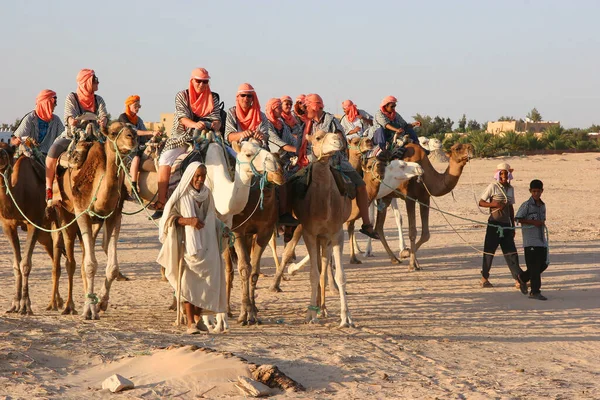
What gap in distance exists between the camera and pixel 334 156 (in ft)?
39.0

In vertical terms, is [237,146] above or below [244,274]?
above

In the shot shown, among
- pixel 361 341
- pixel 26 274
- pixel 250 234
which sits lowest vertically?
pixel 361 341

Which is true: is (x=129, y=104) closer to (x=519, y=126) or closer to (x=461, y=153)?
(x=461, y=153)

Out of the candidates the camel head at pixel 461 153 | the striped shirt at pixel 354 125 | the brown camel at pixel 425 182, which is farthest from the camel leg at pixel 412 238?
the striped shirt at pixel 354 125

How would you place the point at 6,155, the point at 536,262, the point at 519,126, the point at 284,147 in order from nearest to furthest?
the point at 6,155
the point at 284,147
the point at 536,262
the point at 519,126

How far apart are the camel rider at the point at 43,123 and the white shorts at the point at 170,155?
2207mm

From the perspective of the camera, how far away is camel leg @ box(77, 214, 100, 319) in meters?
10.9

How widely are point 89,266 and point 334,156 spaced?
3148mm

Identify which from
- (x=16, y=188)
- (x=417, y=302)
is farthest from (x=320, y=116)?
(x=16, y=188)

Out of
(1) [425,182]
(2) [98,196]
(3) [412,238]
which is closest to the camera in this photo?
(2) [98,196]

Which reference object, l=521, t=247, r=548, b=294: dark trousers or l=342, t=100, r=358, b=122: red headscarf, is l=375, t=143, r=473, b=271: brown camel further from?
l=521, t=247, r=548, b=294: dark trousers

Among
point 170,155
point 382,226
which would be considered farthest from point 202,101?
point 382,226

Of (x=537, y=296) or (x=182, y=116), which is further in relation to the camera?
(x=537, y=296)

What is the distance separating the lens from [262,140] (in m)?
11.2
